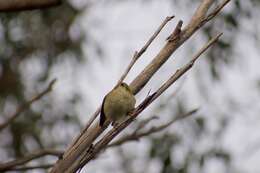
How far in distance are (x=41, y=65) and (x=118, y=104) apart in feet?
14.7

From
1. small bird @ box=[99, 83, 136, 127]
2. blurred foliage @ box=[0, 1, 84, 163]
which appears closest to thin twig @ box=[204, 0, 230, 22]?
small bird @ box=[99, 83, 136, 127]

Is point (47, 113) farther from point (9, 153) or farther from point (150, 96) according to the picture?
point (150, 96)

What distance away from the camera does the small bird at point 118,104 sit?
117 cm

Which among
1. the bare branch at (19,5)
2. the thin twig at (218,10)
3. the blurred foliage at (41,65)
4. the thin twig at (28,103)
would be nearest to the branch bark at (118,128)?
the thin twig at (218,10)

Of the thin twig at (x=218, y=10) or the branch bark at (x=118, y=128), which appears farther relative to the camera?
the thin twig at (x=218, y=10)

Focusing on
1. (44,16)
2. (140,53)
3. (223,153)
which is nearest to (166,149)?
(223,153)

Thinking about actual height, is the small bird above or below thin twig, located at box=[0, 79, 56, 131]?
below

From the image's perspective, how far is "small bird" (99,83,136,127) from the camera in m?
1.17

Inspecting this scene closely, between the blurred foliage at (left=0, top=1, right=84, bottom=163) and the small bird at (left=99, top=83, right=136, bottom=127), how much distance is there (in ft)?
12.8

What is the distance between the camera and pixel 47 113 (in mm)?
5418

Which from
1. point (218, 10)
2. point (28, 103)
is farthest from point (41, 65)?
point (218, 10)

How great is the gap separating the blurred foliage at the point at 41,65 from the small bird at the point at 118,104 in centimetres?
391

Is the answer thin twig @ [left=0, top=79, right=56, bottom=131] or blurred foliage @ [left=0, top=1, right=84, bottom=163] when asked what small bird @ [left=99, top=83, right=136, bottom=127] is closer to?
thin twig @ [left=0, top=79, right=56, bottom=131]

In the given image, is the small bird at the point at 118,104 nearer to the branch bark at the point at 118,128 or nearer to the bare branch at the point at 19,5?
the branch bark at the point at 118,128
